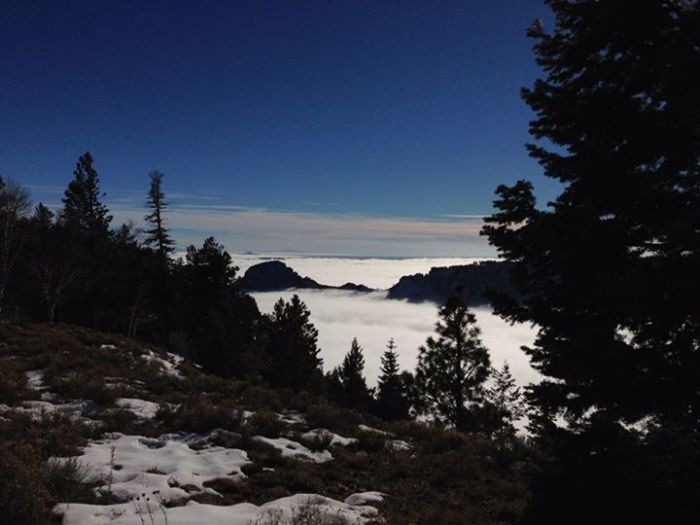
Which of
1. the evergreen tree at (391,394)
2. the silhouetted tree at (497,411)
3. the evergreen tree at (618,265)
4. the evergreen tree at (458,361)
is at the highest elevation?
the evergreen tree at (618,265)

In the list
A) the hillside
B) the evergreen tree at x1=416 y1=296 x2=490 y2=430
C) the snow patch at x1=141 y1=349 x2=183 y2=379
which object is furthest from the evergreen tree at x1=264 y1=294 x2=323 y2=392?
the hillside

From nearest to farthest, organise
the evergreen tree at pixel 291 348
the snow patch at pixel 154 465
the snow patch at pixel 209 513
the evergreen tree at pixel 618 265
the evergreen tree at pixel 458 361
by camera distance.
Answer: the snow patch at pixel 209 513
the evergreen tree at pixel 618 265
the snow patch at pixel 154 465
the evergreen tree at pixel 458 361
the evergreen tree at pixel 291 348

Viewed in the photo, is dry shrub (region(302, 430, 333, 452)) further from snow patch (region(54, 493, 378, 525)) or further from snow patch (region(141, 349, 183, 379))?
snow patch (region(141, 349, 183, 379))

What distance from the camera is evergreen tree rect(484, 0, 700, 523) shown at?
525 centimetres

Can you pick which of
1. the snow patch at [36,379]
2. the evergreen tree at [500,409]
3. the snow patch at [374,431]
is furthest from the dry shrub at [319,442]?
the evergreen tree at [500,409]

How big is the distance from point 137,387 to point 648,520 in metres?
12.5

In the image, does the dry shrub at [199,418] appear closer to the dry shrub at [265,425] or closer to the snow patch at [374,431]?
the dry shrub at [265,425]

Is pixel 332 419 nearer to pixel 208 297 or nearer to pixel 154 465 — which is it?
pixel 154 465

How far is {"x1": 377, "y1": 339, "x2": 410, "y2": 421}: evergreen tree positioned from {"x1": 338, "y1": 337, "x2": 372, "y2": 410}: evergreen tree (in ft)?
6.64

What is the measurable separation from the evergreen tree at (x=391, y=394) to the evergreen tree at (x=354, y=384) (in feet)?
6.64

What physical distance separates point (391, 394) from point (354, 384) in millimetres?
5393

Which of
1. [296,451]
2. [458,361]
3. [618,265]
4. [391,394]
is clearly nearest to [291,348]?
[391,394]

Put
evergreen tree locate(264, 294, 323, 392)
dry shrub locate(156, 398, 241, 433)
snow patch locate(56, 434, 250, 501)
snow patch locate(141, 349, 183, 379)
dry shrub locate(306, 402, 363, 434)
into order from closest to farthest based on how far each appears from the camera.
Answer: snow patch locate(56, 434, 250, 501), dry shrub locate(156, 398, 241, 433), dry shrub locate(306, 402, 363, 434), snow patch locate(141, 349, 183, 379), evergreen tree locate(264, 294, 323, 392)

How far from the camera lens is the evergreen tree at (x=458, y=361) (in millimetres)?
25781
